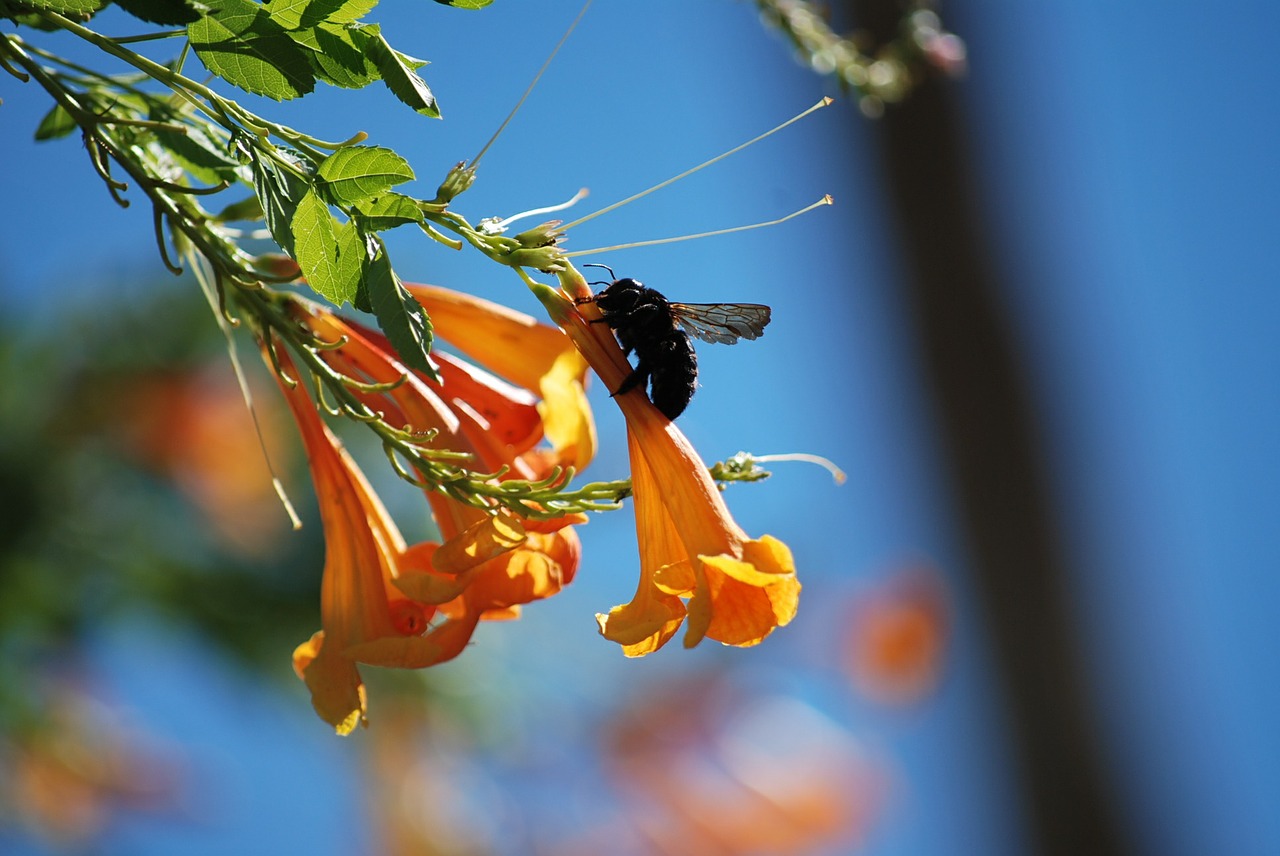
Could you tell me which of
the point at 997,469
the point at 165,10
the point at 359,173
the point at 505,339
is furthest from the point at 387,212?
the point at 997,469

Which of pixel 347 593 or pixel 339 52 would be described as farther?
pixel 347 593

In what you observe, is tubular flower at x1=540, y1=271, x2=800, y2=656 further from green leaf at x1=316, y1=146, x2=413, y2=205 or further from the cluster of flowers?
green leaf at x1=316, y1=146, x2=413, y2=205

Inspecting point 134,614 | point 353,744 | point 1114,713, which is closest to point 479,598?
point 134,614

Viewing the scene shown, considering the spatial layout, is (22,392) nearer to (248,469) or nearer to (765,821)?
(248,469)

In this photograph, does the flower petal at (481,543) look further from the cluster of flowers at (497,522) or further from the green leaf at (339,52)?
the green leaf at (339,52)

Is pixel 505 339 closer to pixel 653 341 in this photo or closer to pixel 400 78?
pixel 653 341

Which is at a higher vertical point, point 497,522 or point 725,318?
point 725,318
